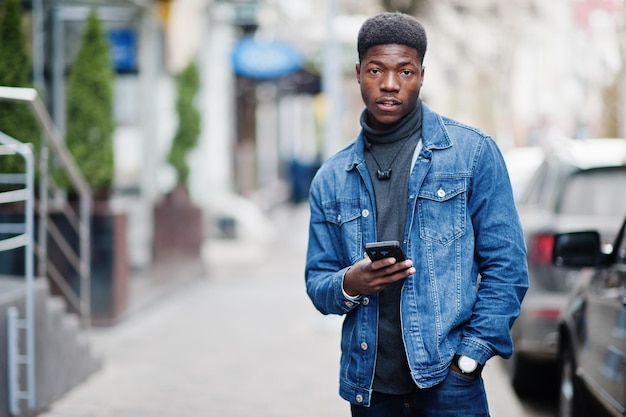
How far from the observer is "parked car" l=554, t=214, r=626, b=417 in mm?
4375

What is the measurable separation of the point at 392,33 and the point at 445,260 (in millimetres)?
701

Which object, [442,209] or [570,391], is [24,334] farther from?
[442,209]

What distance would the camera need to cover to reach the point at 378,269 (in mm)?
2904

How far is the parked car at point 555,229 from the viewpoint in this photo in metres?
6.88

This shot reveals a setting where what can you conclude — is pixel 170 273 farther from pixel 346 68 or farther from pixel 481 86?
pixel 481 86

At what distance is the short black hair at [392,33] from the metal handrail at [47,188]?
3.14m

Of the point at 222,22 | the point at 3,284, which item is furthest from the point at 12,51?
the point at 222,22

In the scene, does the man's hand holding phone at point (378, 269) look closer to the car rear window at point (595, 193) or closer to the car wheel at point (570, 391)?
the car wheel at point (570, 391)

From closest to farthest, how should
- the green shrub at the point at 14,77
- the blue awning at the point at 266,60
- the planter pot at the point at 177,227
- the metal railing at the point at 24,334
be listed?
1. the metal railing at the point at 24,334
2. the green shrub at the point at 14,77
3. the planter pot at the point at 177,227
4. the blue awning at the point at 266,60

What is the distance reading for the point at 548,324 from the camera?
6855 millimetres

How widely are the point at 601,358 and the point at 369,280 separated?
2109mm

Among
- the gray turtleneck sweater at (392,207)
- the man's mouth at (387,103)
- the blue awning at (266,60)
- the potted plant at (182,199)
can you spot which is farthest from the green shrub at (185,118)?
the man's mouth at (387,103)

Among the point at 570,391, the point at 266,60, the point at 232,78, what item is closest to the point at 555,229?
the point at 570,391

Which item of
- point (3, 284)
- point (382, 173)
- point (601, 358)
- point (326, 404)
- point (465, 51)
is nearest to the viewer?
point (382, 173)
